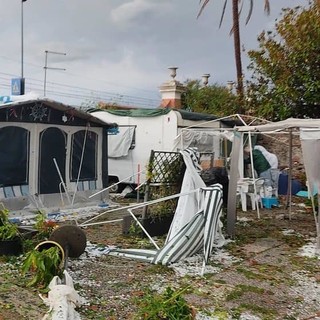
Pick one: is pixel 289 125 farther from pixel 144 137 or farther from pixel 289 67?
pixel 144 137

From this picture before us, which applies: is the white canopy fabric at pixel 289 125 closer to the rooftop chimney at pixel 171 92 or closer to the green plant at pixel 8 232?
the green plant at pixel 8 232

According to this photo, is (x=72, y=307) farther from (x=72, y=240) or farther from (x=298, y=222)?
(x=298, y=222)

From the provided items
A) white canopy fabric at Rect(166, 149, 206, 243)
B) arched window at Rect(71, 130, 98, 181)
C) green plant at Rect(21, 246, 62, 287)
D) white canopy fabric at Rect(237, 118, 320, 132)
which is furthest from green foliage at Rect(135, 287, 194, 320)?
arched window at Rect(71, 130, 98, 181)

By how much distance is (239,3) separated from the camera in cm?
1528

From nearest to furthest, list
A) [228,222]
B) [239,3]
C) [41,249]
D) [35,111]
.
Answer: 1. [41,249]
2. [228,222]
3. [35,111]
4. [239,3]

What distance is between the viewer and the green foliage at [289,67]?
1106cm

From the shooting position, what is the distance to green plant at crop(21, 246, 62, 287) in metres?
4.32

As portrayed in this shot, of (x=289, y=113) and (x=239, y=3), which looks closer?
(x=289, y=113)

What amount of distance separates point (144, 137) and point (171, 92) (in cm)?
282

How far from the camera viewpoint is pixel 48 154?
29.6 ft

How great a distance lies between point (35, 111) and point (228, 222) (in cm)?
428

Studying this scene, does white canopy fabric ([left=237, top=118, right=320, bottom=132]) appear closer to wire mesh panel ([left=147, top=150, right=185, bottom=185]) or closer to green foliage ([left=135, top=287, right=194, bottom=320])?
wire mesh panel ([left=147, top=150, right=185, bottom=185])

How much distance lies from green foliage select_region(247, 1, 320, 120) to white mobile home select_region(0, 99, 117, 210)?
472cm

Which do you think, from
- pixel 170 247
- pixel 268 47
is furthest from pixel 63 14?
pixel 170 247
